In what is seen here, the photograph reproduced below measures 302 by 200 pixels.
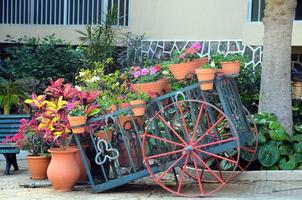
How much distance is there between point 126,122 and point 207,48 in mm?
5940

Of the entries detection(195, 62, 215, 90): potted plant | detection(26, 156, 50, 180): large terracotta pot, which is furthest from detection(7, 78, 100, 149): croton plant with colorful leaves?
detection(195, 62, 215, 90): potted plant

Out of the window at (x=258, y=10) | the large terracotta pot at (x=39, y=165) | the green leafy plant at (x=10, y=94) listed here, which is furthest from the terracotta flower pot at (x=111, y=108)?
the window at (x=258, y=10)

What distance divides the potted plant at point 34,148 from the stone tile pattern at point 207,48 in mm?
5185

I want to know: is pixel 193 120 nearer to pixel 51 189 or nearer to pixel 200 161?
pixel 200 161

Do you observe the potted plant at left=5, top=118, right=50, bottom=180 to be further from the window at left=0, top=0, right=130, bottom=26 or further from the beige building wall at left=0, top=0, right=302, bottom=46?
the window at left=0, top=0, right=130, bottom=26

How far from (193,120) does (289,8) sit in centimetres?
243

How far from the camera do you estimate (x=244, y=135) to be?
293 inches

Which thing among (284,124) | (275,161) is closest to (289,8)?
(284,124)

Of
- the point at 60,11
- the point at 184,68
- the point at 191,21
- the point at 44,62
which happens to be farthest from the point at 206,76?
the point at 60,11

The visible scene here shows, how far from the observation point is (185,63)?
23.9 feet

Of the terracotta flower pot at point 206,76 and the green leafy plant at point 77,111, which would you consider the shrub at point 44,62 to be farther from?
the terracotta flower pot at point 206,76

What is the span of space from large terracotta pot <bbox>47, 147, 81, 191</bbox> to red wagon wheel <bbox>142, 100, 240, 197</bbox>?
95 centimetres

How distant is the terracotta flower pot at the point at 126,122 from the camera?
7363mm

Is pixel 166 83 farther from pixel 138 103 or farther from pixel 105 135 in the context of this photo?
pixel 105 135
